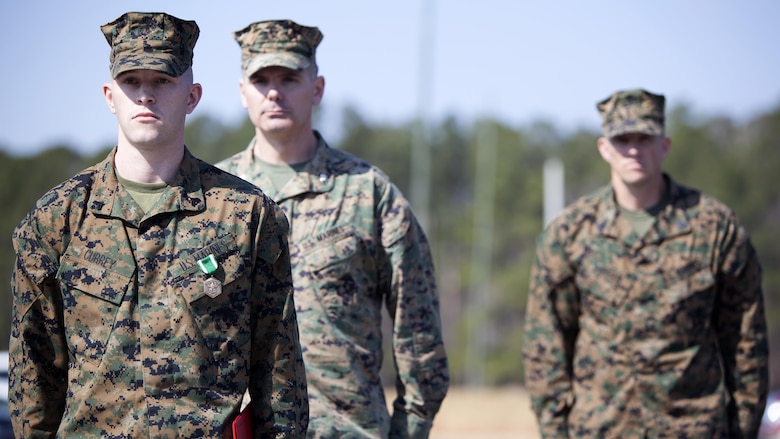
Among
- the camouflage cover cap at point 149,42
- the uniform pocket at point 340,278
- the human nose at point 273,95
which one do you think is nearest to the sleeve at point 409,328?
the uniform pocket at point 340,278

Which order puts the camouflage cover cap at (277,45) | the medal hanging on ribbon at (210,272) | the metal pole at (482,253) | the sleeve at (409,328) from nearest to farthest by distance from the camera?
the medal hanging on ribbon at (210,272) → the sleeve at (409,328) → the camouflage cover cap at (277,45) → the metal pole at (482,253)

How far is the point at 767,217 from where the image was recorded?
154 ft

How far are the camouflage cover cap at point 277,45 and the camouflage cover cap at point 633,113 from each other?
2.24 metres

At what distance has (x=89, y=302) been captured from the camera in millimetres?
4121

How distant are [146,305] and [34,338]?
1.38 feet

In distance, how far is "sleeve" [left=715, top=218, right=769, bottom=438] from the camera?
725cm

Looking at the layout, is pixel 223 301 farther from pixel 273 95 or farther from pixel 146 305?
pixel 273 95

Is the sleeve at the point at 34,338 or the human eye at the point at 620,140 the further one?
the human eye at the point at 620,140

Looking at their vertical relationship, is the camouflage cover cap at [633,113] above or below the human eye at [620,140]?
above

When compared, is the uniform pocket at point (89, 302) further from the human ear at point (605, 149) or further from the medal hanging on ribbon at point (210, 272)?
the human ear at point (605, 149)

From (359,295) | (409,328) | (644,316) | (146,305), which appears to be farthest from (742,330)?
(146,305)

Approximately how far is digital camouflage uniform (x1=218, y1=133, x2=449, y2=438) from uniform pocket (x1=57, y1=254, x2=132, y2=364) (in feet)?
5.82

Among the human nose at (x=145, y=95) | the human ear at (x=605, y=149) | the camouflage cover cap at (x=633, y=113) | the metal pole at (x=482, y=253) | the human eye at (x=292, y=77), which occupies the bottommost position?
the metal pole at (x=482, y=253)

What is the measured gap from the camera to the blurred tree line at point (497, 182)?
4591cm
